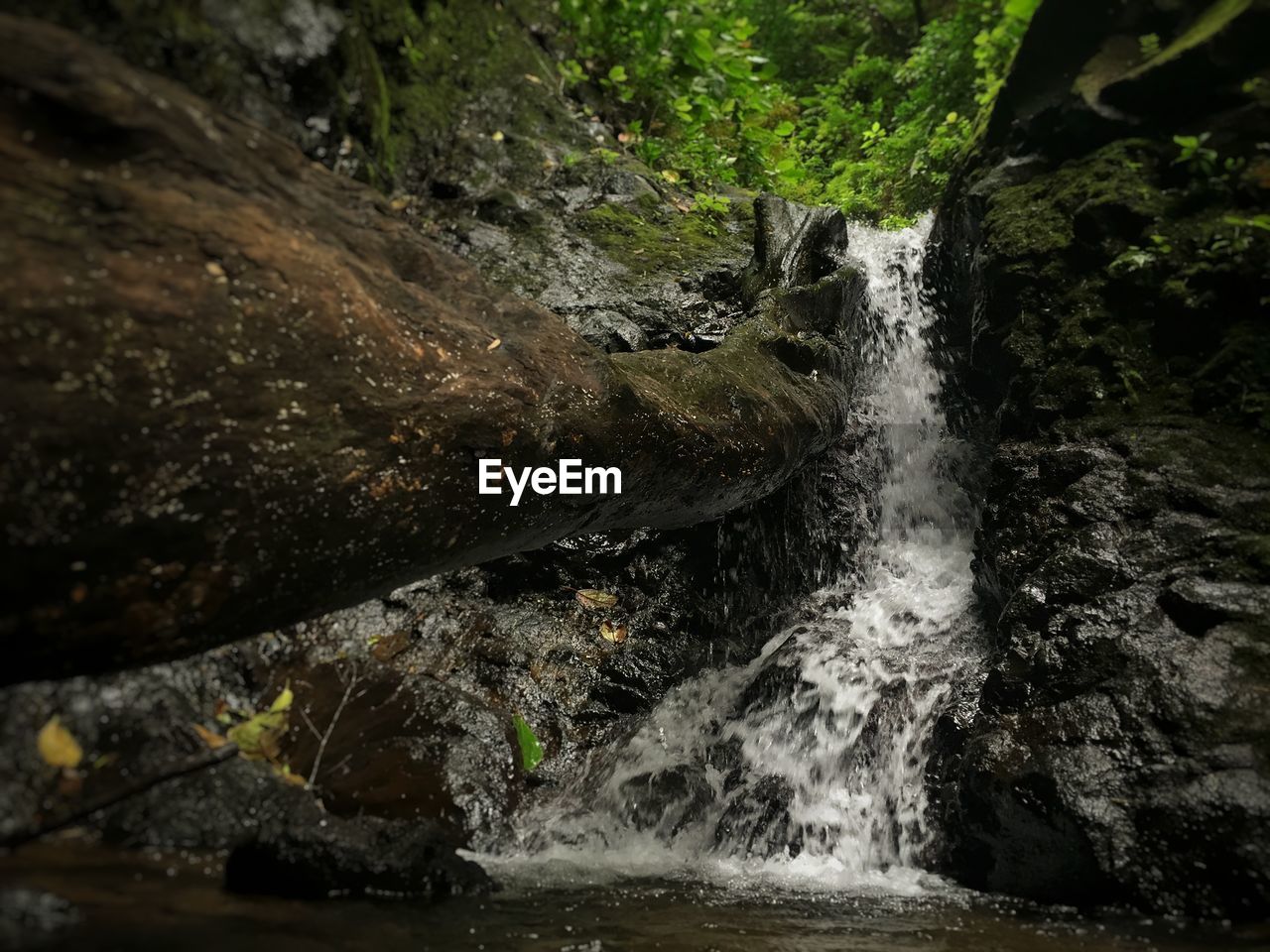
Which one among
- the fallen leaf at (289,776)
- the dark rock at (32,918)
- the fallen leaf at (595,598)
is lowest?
the fallen leaf at (289,776)

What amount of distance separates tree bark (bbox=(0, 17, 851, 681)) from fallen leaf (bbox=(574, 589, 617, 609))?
2.05 metres

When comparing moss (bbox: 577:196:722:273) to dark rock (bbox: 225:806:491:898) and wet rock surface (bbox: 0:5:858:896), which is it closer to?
wet rock surface (bbox: 0:5:858:896)

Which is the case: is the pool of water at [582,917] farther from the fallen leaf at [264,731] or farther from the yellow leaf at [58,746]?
the fallen leaf at [264,731]

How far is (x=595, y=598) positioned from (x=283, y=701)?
1.93 metres

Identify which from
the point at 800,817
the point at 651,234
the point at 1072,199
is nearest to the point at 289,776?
the point at 800,817

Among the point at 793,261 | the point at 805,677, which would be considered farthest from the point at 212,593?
the point at 793,261

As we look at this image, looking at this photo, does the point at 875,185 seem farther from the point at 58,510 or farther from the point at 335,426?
the point at 58,510

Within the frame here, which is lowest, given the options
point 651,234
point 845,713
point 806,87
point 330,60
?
point 845,713

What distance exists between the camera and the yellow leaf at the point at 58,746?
2154 mm

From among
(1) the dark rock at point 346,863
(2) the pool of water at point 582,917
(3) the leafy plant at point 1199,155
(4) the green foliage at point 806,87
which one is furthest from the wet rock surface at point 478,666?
(3) the leafy plant at point 1199,155

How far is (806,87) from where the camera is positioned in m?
9.91

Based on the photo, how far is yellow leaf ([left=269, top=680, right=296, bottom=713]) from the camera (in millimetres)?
3056

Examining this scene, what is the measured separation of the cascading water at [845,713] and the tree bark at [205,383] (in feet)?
6.80

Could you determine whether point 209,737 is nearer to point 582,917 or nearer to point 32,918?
point 32,918
